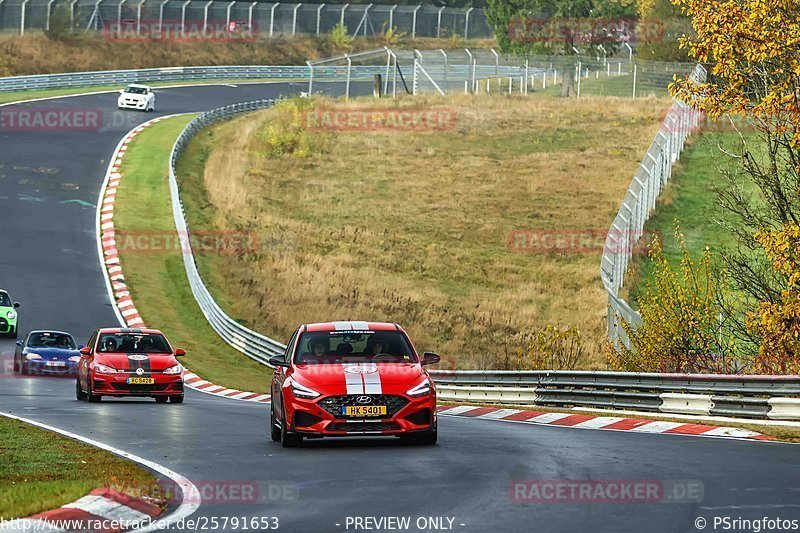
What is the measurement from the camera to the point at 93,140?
215 feet

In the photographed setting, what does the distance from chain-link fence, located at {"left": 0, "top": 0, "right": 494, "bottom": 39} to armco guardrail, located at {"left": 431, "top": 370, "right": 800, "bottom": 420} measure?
67.3 metres

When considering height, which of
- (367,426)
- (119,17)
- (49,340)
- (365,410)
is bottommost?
(49,340)

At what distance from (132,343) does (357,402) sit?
36.9 feet

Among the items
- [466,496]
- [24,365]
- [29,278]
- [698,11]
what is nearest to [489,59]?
[29,278]

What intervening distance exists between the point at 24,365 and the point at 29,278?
11.9 m

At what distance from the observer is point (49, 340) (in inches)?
1264

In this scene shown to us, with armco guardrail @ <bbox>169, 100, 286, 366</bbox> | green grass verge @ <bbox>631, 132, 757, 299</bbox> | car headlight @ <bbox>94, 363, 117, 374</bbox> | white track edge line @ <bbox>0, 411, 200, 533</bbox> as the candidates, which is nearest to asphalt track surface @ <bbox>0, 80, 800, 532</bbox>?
white track edge line @ <bbox>0, 411, 200, 533</bbox>

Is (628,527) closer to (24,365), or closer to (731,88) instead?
(731,88)

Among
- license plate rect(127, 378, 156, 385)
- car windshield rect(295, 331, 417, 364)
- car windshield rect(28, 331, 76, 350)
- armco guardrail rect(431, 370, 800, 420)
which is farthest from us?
car windshield rect(28, 331, 76, 350)

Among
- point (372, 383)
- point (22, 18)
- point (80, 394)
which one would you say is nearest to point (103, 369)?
point (80, 394)

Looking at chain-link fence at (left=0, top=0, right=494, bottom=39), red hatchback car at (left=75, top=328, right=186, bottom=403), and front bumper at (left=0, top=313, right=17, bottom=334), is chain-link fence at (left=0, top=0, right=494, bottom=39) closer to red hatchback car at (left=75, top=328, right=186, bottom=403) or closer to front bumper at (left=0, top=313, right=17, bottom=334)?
front bumper at (left=0, top=313, right=17, bottom=334)

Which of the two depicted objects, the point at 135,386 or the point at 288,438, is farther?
the point at 135,386

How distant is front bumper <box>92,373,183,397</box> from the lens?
25.0m

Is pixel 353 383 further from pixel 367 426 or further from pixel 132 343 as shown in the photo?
pixel 132 343
